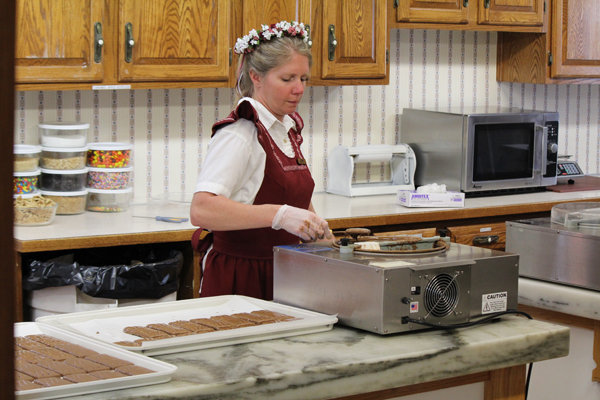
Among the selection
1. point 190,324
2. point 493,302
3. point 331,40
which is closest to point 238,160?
point 190,324

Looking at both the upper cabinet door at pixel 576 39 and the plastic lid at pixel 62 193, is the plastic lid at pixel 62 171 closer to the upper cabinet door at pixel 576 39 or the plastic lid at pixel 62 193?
the plastic lid at pixel 62 193

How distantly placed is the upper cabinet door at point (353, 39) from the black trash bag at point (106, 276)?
4.02 feet

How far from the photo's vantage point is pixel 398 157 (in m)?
3.88

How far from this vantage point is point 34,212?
274cm

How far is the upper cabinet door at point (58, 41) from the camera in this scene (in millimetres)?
2748

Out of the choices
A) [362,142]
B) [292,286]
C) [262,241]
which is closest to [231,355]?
[292,286]

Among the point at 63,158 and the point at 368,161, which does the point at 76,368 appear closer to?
the point at 63,158

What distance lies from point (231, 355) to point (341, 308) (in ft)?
0.90

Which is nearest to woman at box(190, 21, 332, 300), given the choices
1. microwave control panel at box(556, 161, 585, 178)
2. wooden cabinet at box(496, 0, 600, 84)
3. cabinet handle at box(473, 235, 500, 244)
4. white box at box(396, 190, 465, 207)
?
white box at box(396, 190, 465, 207)

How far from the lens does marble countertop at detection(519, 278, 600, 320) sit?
1.91 m

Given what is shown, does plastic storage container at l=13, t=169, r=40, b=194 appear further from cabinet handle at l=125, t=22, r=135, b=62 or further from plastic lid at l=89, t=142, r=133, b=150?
Answer: cabinet handle at l=125, t=22, r=135, b=62

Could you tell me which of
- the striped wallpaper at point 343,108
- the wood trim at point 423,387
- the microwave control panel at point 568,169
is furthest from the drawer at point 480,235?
the wood trim at point 423,387

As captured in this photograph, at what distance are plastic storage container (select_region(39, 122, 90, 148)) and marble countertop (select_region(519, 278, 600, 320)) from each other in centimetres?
186

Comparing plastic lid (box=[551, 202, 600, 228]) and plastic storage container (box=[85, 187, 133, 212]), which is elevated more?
plastic lid (box=[551, 202, 600, 228])
